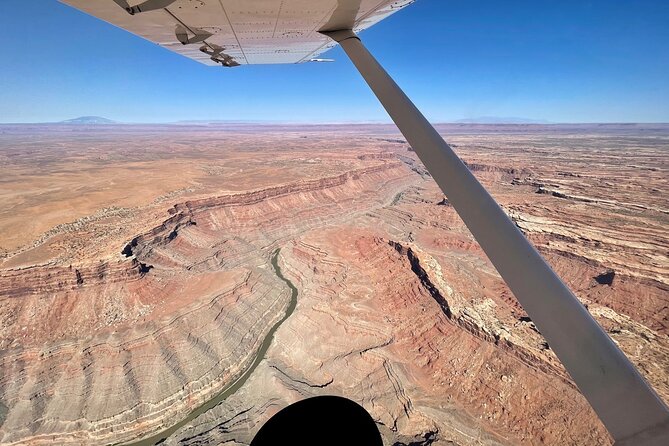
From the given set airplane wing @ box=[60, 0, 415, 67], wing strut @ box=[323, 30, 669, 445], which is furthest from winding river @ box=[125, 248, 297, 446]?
wing strut @ box=[323, 30, 669, 445]

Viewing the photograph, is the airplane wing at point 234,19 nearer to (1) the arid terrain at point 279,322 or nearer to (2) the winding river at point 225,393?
(1) the arid terrain at point 279,322

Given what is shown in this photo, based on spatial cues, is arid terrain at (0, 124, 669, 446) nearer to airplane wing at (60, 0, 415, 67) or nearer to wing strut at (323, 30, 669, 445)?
wing strut at (323, 30, 669, 445)

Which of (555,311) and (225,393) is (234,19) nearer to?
(555,311)

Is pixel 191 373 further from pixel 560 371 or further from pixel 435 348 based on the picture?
pixel 560 371

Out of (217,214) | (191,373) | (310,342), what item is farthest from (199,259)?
(310,342)

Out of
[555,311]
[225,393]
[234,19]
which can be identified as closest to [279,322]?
[225,393]
